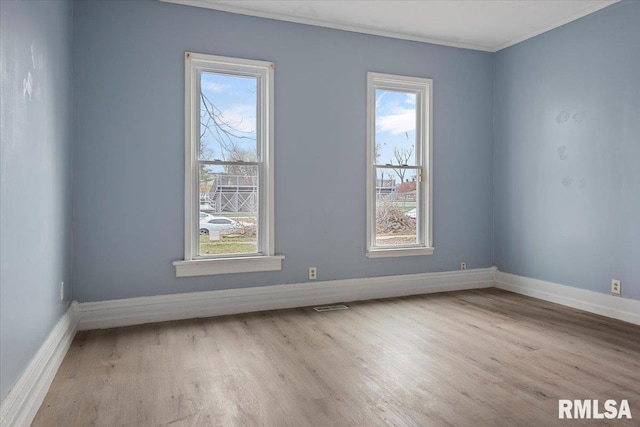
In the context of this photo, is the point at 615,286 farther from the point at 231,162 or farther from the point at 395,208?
the point at 231,162

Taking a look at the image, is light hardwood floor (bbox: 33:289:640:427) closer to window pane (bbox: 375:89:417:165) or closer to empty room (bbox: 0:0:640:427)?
empty room (bbox: 0:0:640:427)

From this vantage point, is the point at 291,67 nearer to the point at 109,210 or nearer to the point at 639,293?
the point at 109,210

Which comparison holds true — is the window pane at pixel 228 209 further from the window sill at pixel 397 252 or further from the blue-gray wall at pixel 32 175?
the window sill at pixel 397 252

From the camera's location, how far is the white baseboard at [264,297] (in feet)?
11.9

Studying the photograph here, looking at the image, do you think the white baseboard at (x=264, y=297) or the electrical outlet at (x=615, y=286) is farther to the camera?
the electrical outlet at (x=615, y=286)

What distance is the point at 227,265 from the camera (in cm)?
400

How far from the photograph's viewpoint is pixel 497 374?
262 centimetres

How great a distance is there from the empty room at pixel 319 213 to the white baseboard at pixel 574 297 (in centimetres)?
2

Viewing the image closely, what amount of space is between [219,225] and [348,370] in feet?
6.49

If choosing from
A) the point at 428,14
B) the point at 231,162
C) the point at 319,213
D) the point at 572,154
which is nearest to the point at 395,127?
the point at 428,14

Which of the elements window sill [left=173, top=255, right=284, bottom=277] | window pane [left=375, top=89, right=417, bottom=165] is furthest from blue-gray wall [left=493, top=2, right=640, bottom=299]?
window sill [left=173, top=255, right=284, bottom=277]

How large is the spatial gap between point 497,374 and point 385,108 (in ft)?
10.0

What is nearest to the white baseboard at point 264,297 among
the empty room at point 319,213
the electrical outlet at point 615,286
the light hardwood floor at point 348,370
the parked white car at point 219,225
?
the empty room at point 319,213

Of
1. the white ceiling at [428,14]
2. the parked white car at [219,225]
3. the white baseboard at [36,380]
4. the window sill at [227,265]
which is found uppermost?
the white ceiling at [428,14]
